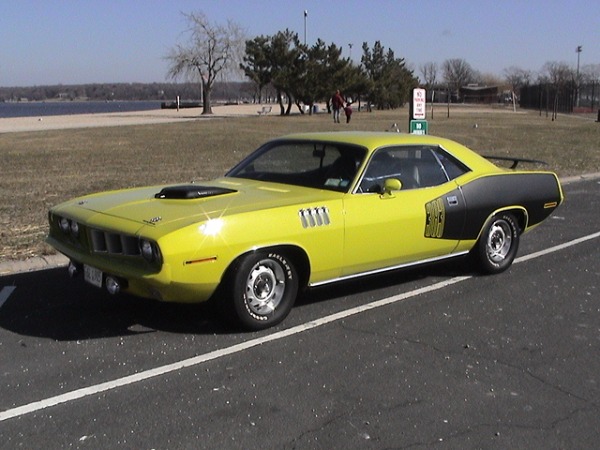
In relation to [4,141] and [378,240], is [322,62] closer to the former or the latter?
[4,141]

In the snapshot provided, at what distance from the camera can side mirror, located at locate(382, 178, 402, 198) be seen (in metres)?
5.88

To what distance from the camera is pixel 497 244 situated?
7.11 meters

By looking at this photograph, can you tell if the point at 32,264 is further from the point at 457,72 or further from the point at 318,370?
the point at 457,72

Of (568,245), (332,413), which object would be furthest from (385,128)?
(332,413)

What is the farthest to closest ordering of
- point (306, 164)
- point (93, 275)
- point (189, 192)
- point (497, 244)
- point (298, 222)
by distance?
point (497, 244) < point (306, 164) < point (189, 192) < point (298, 222) < point (93, 275)

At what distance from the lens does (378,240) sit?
19.3 ft

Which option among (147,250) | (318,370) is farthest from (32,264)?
(318,370)

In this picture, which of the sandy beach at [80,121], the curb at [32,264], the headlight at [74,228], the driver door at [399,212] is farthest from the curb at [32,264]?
the sandy beach at [80,121]

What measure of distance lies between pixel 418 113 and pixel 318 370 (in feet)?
32.1

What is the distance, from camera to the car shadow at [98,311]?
17.6 ft

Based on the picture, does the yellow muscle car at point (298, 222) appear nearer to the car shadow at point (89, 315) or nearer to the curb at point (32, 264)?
the car shadow at point (89, 315)

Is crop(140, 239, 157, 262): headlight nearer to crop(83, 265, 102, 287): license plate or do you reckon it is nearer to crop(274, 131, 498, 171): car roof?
crop(83, 265, 102, 287): license plate

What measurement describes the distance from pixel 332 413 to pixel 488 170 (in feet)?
11.9

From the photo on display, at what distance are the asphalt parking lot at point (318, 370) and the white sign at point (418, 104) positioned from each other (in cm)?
731
